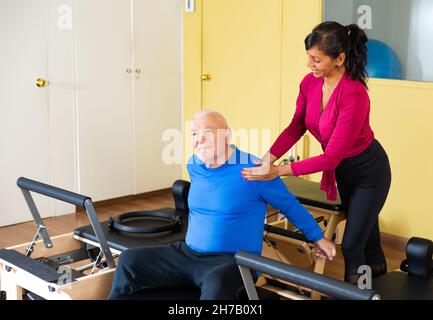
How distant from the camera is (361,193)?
223 centimetres

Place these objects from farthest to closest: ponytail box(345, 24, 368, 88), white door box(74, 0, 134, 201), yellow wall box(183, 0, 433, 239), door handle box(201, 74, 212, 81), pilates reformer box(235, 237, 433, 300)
Result: 1. door handle box(201, 74, 212, 81)
2. white door box(74, 0, 134, 201)
3. yellow wall box(183, 0, 433, 239)
4. ponytail box(345, 24, 368, 88)
5. pilates reformer box(235, 237, 433, 300)

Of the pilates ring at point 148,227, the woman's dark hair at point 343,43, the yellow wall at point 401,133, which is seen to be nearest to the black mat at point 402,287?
the woman's dark hair at point 343,43

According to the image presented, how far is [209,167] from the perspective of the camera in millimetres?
2154

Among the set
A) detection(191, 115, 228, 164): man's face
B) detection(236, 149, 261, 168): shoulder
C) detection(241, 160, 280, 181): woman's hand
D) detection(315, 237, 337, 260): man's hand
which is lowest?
detection(315, 237, 337, 260): man's hand

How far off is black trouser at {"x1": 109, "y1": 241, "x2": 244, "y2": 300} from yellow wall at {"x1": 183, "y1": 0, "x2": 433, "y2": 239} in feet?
5.68

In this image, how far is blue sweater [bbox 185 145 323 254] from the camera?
6.86ft

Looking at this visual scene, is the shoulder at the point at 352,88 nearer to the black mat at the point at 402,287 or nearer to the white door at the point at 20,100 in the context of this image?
the black mat at the point at 402,287

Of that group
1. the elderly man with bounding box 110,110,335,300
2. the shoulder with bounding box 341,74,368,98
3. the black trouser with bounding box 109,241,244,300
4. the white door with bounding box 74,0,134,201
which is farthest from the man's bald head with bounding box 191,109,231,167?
the white door with bounding box 74,0,134,201

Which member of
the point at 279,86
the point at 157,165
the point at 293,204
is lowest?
the point at 157,165

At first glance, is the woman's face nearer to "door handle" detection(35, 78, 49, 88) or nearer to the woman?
the woman

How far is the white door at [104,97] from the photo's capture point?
13.7 feet
